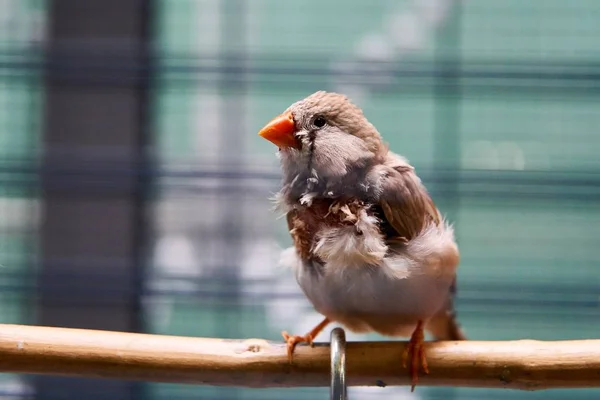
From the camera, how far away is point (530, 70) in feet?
3.62

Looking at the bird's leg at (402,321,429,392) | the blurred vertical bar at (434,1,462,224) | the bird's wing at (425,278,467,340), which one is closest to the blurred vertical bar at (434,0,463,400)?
the blurred vertical bar at (434,1,462,224)

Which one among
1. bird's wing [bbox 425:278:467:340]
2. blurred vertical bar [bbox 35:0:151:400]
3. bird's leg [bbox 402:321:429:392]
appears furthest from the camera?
blurred vertical bar [bbox 35:0:151:400]

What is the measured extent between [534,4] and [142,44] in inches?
28.9

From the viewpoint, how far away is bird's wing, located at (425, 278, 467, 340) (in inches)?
31.7

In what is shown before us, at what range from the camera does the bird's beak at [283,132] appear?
26.0 inches

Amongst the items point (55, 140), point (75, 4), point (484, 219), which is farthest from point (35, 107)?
point (484, 219)

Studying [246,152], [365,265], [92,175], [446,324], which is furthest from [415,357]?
[92,175]

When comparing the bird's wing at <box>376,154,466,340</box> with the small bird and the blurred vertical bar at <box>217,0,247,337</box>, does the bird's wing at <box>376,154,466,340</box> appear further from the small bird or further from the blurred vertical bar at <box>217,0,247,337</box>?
the blurred vertical bar at <box>217,0,247,337</box>

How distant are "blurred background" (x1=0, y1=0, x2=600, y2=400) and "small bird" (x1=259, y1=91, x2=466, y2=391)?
0.37 metres

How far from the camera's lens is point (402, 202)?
0.67 meters

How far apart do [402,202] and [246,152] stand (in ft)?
1.58

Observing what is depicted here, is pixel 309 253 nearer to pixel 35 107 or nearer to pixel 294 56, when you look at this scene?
pixel 294 56

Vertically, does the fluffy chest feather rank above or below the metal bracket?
above

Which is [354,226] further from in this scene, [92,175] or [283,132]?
[92,175]
